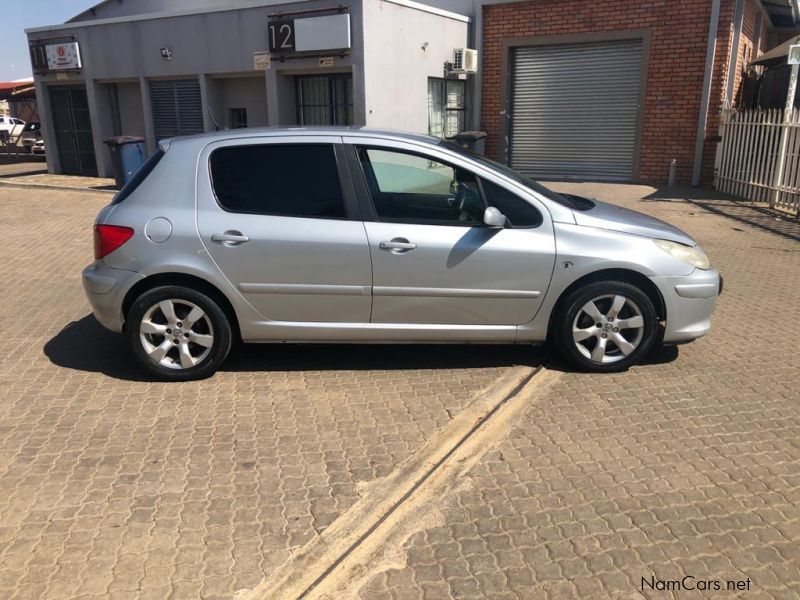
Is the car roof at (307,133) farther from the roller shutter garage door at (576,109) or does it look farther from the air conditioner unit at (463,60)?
the roller shutter garage door at (576,109)

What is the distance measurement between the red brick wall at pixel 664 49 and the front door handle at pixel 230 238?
12445 mm

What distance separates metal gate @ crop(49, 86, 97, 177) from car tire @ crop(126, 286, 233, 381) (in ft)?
50.3

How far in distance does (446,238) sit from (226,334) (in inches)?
63.3

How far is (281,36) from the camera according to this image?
45.2 feet

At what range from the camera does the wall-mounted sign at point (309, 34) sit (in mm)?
12875

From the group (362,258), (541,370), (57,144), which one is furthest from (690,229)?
(57,144)

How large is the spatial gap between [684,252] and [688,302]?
1.16 ft

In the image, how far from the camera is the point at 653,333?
15.5 ft

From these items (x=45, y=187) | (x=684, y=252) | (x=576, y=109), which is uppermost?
(x=576, y=109)

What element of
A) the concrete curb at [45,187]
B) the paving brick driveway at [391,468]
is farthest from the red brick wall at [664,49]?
the concrete curb at [45,187]

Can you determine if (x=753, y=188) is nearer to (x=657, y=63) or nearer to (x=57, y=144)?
(x=657, y=63)

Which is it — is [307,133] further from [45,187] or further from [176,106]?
[45,187]

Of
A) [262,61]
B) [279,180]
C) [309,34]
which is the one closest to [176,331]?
[279,180]

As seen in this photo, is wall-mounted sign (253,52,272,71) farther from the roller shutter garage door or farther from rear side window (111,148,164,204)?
rear side window (111,148,164,204)
